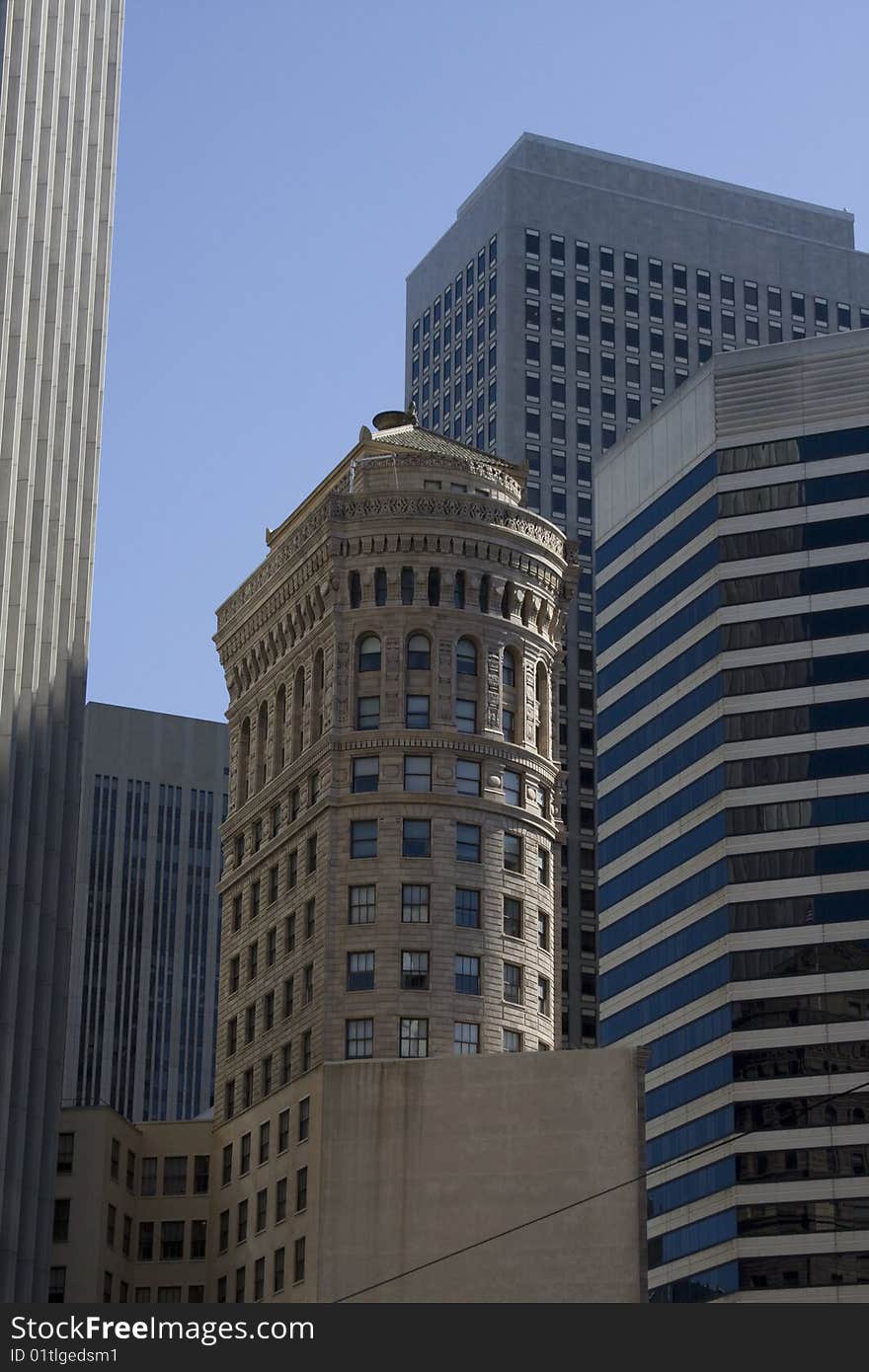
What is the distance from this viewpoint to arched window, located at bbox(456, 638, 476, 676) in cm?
15425

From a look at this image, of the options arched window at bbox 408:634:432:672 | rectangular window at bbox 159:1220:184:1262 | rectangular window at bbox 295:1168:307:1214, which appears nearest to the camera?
rectangular window at bbox 295:1168:307:1214

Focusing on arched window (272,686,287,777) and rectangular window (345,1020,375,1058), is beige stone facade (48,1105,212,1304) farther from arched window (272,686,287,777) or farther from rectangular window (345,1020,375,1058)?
arched window (272,686,287,777)

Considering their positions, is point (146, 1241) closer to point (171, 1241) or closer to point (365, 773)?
point (171, 1241)

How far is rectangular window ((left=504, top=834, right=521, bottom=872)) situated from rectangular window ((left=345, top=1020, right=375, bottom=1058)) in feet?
45.7

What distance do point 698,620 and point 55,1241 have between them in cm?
6638

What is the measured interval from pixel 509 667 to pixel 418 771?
10.1 meters

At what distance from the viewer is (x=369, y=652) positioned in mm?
154375

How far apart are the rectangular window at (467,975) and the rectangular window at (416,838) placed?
22.4 feet

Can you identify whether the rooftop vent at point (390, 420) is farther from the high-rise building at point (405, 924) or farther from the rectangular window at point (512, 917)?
the rectangular window at point (512, 917)

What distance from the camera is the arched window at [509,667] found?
6147 inches

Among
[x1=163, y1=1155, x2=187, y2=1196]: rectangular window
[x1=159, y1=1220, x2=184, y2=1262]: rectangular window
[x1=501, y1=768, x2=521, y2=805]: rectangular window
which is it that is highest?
[x1=501, y1=768, x2=521, y2=805]: rectangular window

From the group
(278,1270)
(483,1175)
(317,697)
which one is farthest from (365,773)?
(278,1270)

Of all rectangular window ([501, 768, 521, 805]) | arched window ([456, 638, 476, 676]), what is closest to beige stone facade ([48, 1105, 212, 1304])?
rectangular window ([501, 768, 521, 805])

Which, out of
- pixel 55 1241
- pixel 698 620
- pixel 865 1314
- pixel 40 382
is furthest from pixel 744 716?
pixel 865 1314
